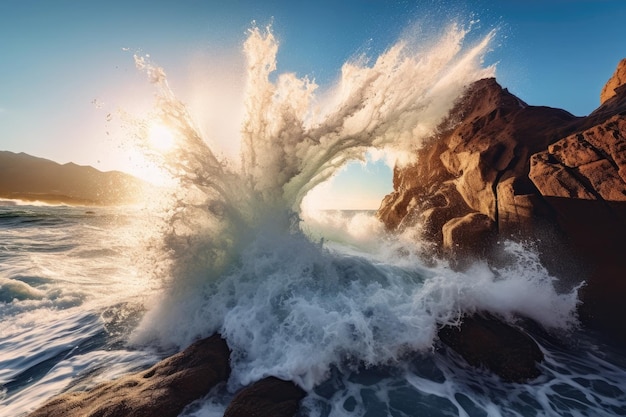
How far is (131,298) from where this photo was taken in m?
8.37

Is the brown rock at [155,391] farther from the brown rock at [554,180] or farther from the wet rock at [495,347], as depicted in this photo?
the brown rock at [554,180]

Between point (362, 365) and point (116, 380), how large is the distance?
3848 millimetres

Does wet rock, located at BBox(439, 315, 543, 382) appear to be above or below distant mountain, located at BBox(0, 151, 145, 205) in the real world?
below

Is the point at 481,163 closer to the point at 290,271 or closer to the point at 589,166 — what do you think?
the point at 589,166

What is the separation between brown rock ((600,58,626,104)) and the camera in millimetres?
10695

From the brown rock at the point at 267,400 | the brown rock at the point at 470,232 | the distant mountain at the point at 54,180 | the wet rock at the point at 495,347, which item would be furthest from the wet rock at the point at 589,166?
the distant mountain at the point at 54,180

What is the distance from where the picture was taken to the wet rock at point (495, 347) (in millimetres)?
4941

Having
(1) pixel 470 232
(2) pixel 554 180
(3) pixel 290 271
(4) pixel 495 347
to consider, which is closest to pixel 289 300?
(3) pixel 290 271

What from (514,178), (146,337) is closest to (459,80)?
(514,178)

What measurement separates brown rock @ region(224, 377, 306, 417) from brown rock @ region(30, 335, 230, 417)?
660mm

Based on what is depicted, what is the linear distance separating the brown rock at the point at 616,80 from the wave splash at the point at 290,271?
748 cm

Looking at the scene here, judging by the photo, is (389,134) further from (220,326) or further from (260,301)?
(220,326)

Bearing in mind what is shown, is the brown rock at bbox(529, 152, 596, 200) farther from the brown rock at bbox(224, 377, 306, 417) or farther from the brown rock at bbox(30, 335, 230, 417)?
the brown rock at bbox(30, 335, 230, 417)

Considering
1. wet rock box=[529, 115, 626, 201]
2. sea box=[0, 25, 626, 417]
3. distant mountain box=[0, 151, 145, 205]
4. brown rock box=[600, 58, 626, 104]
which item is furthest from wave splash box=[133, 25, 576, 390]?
distant mountain box=[0, 151, 145, 205]
